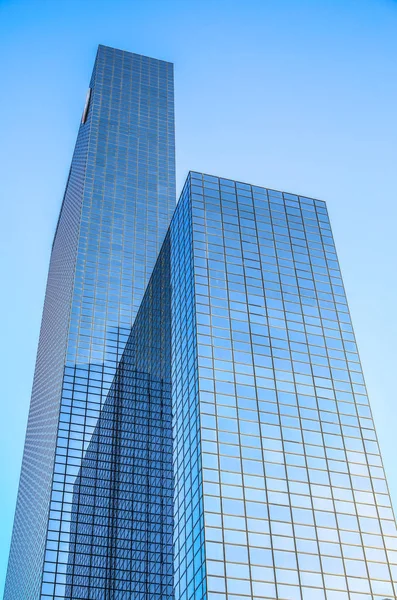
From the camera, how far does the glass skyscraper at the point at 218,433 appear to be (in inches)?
2228

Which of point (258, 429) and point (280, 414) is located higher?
point (280, 414)

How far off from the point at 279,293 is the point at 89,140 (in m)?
112

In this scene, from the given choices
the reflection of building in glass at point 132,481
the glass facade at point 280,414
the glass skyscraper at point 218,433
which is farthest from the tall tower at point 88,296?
the glass facade at point 280,414

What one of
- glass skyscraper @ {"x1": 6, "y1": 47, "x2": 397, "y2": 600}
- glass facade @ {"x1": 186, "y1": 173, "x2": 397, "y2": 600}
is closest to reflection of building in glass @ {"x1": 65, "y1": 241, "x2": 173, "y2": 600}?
A: glass skyscraper @ {"x1": 6, "y1": 47, "x2": 397, "y2": 600}

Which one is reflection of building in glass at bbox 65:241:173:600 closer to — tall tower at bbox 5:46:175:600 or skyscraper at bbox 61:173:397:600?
skyscraper at bbox 61:173:397:600

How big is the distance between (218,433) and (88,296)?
3109 inches

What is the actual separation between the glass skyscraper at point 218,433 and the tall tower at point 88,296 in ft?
1.50

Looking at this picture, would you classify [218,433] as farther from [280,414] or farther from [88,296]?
[88,296]

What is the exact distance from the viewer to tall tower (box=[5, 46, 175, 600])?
111 metres

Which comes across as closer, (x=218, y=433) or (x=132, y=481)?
(x=218, y=433)

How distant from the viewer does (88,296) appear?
137000 mm

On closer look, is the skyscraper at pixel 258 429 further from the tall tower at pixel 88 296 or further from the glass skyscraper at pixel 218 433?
the tall tower at pixel 88 296

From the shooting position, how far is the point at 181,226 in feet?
270

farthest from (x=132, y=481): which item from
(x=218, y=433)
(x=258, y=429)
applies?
(x=218, y=433)
